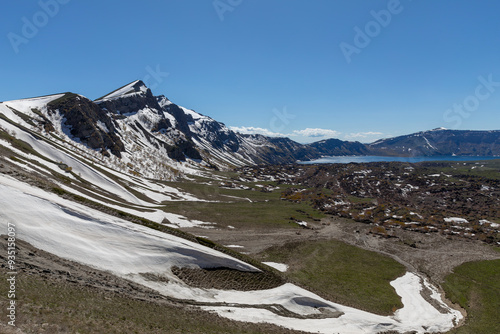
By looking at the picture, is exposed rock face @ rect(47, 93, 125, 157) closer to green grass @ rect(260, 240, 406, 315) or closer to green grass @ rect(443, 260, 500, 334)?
Answer: green grass @ rect(260, 240, 406, 315)

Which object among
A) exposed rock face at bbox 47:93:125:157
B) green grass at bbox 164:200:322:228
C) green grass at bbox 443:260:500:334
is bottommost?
green grass at bbox 443:260:500:334

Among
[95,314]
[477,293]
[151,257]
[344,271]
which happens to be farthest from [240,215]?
[95,314]

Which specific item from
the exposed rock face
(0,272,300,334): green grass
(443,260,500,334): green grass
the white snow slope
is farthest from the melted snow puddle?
the exposed rock face

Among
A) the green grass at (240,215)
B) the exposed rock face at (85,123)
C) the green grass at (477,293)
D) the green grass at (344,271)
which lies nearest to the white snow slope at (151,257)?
the green grass at (477,293)

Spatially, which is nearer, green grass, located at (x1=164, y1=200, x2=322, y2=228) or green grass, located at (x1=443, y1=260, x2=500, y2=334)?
green grass, located at (x1=443, y1=260, x2=500, y2=334)

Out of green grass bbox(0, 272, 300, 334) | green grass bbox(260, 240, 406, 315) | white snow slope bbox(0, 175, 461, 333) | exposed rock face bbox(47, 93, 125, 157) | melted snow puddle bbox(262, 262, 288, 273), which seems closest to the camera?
green grass bbox(0, 272, 300, 334)
